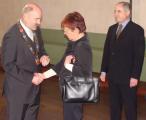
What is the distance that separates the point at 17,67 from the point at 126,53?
1275 mm

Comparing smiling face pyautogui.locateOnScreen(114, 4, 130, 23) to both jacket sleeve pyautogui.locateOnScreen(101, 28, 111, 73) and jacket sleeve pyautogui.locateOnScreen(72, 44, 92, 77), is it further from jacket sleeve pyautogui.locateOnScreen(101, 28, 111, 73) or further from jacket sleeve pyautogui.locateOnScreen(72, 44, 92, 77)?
jacket sleeve pyautogui.locateOnScreen(72, 44, 92, 77)

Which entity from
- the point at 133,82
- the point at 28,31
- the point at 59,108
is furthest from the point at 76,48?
the point at 59,108

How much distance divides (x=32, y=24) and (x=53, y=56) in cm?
405

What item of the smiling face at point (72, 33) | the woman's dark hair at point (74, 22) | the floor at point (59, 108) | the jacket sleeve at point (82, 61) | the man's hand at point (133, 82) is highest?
the woman's dark hair at point (74, 22)

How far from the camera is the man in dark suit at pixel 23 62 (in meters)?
3.02

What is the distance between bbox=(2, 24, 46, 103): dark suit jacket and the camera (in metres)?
3.03

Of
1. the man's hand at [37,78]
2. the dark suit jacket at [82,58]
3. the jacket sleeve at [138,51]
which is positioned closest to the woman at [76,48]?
the dark suit jacket at [82,58]

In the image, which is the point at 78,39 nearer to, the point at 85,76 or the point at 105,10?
the point at 85,76

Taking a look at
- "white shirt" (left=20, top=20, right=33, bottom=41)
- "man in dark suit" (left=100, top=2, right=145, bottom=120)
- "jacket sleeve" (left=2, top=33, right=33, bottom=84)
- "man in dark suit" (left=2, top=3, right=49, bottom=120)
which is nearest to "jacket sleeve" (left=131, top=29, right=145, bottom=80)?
"man in dark suit" (left=100, top=2, right=145, bottom=120)

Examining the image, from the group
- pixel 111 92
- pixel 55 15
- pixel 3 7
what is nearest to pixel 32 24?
pixel 111 92

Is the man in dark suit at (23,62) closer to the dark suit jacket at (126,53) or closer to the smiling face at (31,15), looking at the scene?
the smiling face at (31,15)

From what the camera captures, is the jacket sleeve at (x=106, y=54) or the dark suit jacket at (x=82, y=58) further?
the jacket sleeve at (x=106, y=54)

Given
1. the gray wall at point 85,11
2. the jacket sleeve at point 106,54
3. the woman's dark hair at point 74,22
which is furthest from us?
the gray wall at point 85,11

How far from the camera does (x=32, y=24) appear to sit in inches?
119
